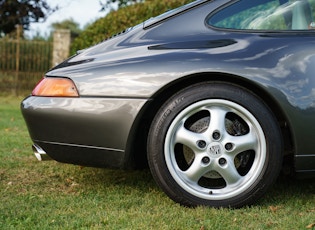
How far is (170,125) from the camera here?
265 centimetres

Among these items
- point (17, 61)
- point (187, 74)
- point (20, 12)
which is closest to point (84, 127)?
point (187, 74)

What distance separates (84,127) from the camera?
106 inches

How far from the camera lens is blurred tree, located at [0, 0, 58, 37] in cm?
1647

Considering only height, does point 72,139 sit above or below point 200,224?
above

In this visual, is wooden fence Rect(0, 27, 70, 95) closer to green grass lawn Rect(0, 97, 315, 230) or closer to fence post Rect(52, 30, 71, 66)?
fence post Rect(52, 30, 71, 66)

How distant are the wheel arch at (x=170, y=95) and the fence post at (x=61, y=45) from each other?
409 inches

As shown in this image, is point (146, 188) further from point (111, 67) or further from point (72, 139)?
point (111, 67)

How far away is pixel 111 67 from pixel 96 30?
7.99 meters

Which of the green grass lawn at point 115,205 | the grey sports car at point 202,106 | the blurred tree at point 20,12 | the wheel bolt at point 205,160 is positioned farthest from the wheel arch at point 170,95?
the blurred tree at point 20,12

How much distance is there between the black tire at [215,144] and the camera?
2.63m

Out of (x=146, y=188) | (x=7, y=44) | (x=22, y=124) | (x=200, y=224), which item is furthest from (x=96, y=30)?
(x=200, y=224)

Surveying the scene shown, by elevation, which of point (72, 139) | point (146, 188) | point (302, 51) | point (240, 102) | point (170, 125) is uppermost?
point (302, 51)

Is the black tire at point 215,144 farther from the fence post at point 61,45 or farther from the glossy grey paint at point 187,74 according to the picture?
the fence post at point 61,45

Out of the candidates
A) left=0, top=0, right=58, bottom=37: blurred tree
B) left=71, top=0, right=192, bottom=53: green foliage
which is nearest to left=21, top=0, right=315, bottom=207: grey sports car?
left=71, top=0, right=192, bottom=53: green foliage
